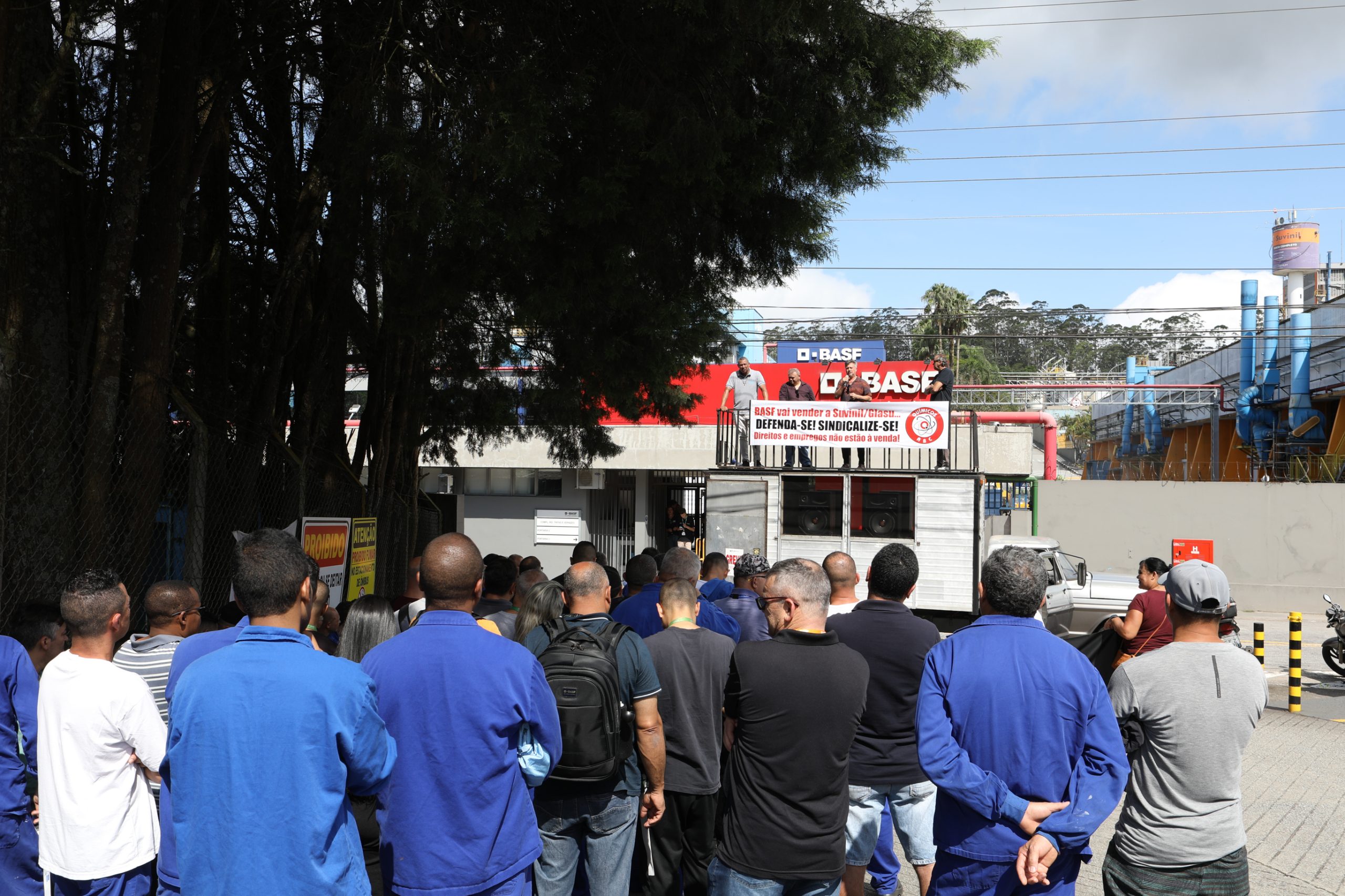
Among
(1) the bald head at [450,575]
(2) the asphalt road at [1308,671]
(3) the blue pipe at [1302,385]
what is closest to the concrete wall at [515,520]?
(2) the asphalt road at [1308,671]

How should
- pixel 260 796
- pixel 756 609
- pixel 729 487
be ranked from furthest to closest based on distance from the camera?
pixel 729 487
pixel 756 609
pixel 260 796

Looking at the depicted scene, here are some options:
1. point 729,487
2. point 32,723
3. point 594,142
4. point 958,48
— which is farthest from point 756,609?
point 729,487

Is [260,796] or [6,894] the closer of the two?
[260,796]

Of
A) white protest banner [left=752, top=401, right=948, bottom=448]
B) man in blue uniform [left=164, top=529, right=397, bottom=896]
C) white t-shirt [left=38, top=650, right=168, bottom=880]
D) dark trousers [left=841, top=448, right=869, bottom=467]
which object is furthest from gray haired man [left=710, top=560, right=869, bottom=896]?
dark trousers [left=841, top=448, right=869, bottom=467]

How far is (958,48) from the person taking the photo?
8.87 meters

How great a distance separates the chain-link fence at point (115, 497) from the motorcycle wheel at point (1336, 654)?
12841 mm

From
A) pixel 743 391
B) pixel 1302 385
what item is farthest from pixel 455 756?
pixel 1302 385

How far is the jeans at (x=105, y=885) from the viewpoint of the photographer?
3830 mm

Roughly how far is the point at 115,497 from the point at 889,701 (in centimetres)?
493

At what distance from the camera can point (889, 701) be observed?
489 centimetres

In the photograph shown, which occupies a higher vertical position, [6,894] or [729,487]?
[729,487]

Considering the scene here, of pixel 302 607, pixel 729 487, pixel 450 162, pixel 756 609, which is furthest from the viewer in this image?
pixel 729 487

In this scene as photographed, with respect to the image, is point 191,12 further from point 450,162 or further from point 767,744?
point 767,744

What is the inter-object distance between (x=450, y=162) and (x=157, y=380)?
7.97 ft
